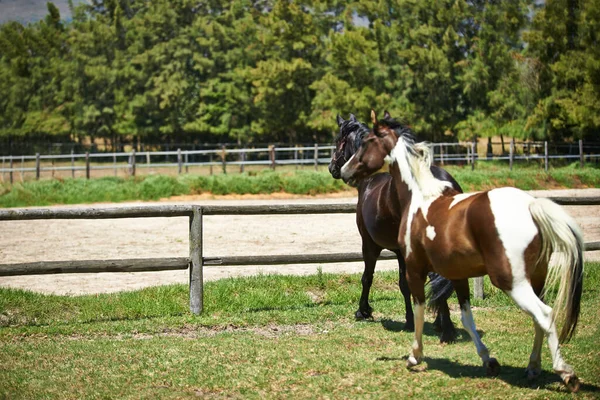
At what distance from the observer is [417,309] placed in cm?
591

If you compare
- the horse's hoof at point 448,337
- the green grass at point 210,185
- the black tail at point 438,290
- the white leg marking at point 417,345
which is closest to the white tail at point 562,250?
the white leg marking at point 417,345

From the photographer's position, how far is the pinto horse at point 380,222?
683 cm

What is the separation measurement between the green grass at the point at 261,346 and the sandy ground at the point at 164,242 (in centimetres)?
156

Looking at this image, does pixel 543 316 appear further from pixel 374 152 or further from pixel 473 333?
pixel 374 152

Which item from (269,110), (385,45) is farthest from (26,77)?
(385,45)

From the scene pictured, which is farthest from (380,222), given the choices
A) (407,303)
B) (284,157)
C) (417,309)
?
(284,157)

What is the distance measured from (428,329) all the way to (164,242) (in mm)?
8035

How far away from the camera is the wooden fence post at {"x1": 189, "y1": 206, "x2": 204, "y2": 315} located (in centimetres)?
838

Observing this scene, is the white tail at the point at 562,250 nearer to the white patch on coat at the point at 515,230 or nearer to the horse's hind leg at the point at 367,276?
the white patch on coat at the point at 515,230

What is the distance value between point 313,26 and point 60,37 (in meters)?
26.9

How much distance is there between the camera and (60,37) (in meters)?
63.1

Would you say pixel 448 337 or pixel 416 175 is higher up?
pixel 416 175

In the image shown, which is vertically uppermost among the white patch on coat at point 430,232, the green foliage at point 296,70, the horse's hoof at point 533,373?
the green foliage at point 296,70

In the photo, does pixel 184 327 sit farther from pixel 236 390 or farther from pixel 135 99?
pixel 135 99
